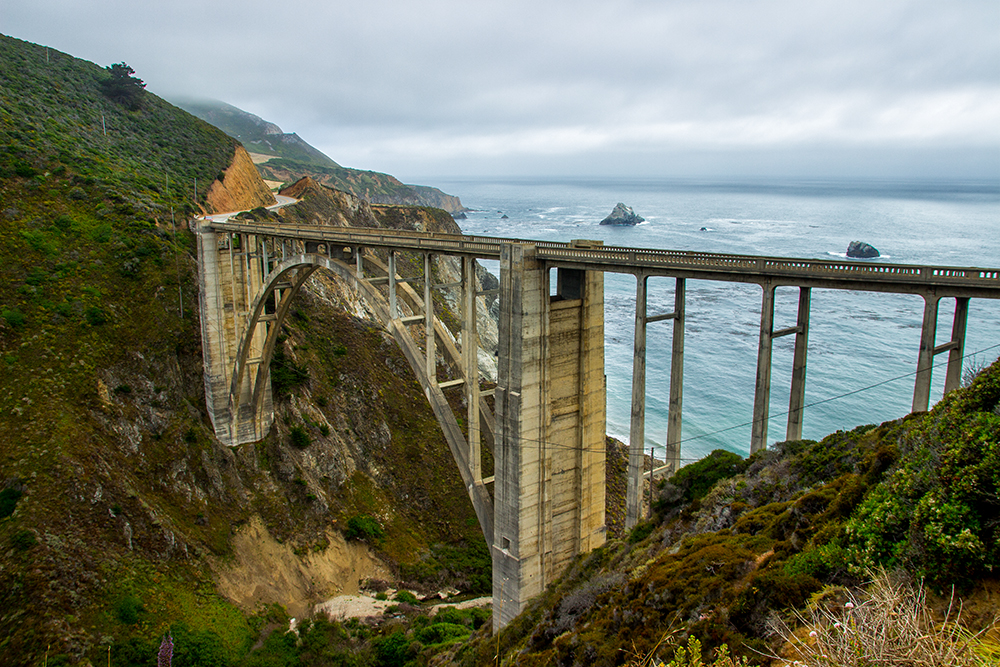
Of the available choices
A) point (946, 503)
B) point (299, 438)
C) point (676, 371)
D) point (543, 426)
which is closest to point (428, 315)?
point (543, 426)

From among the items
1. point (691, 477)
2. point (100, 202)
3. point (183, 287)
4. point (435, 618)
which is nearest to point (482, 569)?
point (435, 618)

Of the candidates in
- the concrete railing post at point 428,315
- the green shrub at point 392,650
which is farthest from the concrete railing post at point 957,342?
the green shrub at point 392,650

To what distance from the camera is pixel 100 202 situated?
37.0m

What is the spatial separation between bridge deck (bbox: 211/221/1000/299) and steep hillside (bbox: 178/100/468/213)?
81.7 metres

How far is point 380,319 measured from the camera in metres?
23.0

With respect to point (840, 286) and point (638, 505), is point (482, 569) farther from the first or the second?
point (840, 286)

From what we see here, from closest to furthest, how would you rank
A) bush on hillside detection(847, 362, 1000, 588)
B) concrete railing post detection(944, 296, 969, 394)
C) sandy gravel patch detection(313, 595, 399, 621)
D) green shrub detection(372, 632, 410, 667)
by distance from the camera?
bush on hillside detection(847, 362, 1000, 588) → concrete railing post detection(944, 296, 969, 394) → green shrub detection(372, 632, 410, 667) → sandy gravel patch detection(313, 595, 399, 621)

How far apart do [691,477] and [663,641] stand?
25.9 feet

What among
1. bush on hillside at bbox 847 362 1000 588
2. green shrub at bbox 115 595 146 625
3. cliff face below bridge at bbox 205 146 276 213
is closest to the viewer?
bush on hillside at bbox 847 362 1000 588

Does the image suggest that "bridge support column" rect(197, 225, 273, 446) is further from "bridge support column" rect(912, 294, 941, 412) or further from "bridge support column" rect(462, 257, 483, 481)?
"bridge support column" rect(912, 294, 941, 412)

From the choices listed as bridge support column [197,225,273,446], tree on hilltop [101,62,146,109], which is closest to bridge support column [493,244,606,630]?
bridge support column [197,225,273,446]

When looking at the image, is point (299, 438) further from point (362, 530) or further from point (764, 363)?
point (764, 363)

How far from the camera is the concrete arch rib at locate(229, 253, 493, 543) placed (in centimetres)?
2055

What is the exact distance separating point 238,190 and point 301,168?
6620 cm
